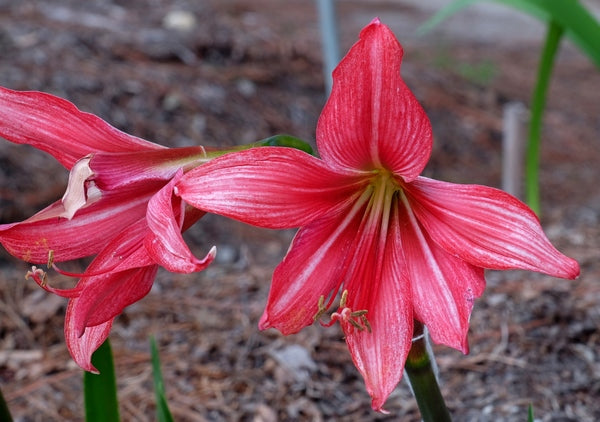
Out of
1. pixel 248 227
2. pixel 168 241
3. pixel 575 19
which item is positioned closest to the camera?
pixel 168 241

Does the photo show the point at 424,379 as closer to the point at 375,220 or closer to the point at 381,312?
the point at 381,312

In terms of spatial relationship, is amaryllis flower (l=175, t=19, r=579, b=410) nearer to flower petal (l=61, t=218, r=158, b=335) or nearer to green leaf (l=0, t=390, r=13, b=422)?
flower petal (l=61, t=218, r=158, b=335)

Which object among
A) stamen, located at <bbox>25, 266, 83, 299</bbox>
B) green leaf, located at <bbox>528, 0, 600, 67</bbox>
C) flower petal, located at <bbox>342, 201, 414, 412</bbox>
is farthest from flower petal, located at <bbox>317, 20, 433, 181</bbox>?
green leaf, located at <bbox>528, 0, 600, 67</bbox>

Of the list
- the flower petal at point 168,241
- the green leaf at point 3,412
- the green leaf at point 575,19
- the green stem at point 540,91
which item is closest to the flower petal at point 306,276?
the flower petal at point 168,241

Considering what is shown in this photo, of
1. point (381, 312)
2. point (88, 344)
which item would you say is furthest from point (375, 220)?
point (88, 344)

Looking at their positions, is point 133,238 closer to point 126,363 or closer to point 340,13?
point 126,363

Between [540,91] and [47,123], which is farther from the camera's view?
[540,91]

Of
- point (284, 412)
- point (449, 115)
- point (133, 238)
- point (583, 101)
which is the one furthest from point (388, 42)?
point (583, 101)
